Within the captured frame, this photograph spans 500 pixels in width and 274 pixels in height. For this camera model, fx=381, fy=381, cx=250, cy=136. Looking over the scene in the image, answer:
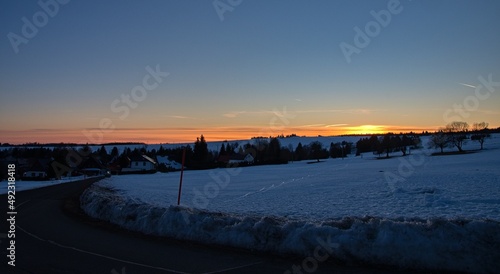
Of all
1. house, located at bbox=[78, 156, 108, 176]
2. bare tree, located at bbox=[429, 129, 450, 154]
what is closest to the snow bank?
house, located at bbox=[78, 156, 108, 176]

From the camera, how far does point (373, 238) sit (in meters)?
9.38

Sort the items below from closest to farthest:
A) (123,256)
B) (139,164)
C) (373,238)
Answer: (373,238) → (123,256) → (139,164)

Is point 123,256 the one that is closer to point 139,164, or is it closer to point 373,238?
point 373,238

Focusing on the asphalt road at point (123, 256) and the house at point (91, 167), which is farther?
Result: the house at point (91, 167)

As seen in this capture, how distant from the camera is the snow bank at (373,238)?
27.9ft

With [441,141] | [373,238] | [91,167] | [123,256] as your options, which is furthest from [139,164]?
[373,238]

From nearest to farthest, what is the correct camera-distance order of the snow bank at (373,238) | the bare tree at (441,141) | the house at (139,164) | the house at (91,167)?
the snow bank at (373,238)
the bare tree at (441,141)
the house at (91,167)
the house at (139,164)

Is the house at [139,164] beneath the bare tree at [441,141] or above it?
beneath

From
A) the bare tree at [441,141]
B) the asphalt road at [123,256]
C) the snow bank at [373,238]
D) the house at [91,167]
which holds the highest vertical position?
the bare tree at [441,141]

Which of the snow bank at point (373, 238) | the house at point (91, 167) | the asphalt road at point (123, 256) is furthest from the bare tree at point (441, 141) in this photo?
the asphalt road at point (123, 256)

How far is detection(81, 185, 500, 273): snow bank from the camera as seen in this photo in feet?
27.9

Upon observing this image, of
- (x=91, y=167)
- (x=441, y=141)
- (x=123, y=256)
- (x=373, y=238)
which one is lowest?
(x=91, y=167)

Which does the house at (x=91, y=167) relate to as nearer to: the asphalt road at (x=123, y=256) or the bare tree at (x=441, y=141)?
the bare tree at (x=441, y=141)

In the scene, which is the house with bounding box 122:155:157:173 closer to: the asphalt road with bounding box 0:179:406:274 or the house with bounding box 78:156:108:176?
the house with bounding box 78:156:108:176
